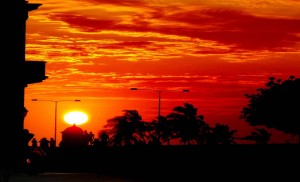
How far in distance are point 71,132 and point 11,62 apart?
84.2 metres

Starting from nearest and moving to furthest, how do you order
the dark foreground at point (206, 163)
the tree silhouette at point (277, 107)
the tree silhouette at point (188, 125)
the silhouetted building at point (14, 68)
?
the silhouetted building at point (14, 68), the dark foreground at point (206, 163), the tree silhouette at point (277, 107), the tree silhouette at point (188, 125)

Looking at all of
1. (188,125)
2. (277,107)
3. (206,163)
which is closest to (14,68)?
(206,163)

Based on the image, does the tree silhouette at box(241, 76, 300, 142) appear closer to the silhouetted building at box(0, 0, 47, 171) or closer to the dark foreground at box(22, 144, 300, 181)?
the dark foreground at box(22, 144, 300, 181)

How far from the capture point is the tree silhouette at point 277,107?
98938 millimetres

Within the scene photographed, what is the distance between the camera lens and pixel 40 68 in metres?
44.2

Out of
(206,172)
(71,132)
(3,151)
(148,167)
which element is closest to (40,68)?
(3,151)

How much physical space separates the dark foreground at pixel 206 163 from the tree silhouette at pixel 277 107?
29.1 m

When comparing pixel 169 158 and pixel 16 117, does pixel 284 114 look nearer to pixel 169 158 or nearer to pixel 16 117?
pixel 169 158

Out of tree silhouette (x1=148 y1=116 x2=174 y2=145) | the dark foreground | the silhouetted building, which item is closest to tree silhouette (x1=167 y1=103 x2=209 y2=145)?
tree silhouette (x1=148 y1=116 x2=174 y2=145)

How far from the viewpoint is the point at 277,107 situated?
3954 inches

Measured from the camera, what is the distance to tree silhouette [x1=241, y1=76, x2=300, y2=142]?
98.9 metres

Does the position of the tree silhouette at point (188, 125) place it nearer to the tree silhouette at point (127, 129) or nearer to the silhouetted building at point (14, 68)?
the tree silhouette at point (127, 129)

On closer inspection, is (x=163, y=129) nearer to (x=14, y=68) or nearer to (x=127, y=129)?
(x=127, y=129)

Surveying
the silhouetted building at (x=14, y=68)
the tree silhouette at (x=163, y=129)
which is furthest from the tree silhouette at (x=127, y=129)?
the silhouetted building at (x=14, y=68)
